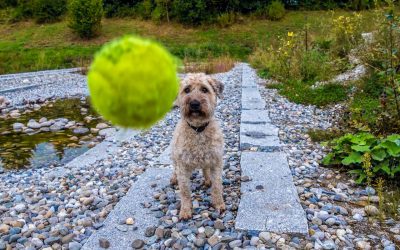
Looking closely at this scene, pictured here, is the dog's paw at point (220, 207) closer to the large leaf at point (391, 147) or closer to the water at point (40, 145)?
the large leaf at point (391, 147)

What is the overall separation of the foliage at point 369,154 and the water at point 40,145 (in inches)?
179

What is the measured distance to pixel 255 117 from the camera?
23.1 ft

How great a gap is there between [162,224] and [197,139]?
0.88 meters

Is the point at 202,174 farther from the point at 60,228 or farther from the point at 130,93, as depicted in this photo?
the point at 130,93

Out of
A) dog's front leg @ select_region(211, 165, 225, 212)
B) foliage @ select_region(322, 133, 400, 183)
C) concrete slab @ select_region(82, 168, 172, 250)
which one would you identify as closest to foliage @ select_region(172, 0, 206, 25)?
foliage @ select_region(322, 133, 400, 183)

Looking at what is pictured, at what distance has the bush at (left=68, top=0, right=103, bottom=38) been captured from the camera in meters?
17.1

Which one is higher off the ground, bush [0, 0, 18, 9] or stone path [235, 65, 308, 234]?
bush [0, 0, 18, 9]

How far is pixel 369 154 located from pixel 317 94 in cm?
465

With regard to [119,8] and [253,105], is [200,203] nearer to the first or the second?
[253,105]

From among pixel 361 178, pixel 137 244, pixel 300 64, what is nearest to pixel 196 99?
pixel 137 244

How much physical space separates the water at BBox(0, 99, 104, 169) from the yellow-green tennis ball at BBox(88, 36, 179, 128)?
6.11 meters

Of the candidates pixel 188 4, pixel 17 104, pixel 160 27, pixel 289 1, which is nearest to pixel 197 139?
pixel 17 104

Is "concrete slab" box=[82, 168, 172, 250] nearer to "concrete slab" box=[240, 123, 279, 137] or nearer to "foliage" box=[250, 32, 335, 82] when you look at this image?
"concrete slab" box=[240, 123, 279, 137]

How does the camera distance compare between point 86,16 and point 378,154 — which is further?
point 86,16
